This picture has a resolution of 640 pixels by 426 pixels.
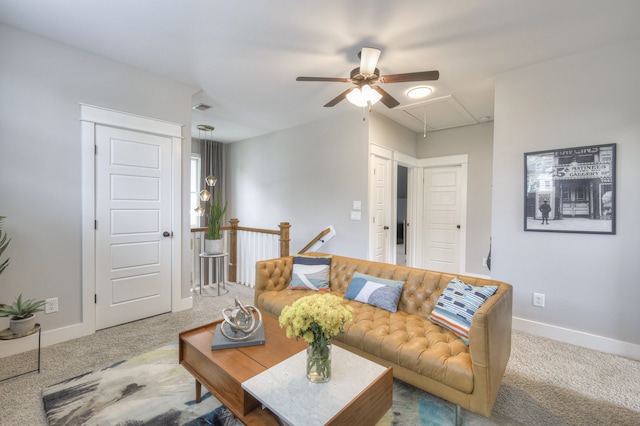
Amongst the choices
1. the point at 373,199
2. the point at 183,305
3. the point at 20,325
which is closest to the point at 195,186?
the point at 183,305

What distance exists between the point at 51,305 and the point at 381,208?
402 cm

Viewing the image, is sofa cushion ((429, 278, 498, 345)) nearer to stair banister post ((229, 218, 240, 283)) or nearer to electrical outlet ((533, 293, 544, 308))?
electrical outlet ((533, 293, 544, 308))

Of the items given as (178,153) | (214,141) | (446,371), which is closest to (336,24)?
(178,153)

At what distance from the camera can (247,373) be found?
146cm

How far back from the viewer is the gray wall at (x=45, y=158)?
2.40m

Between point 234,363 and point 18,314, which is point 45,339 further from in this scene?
point 234,363

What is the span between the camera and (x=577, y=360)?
242 cm

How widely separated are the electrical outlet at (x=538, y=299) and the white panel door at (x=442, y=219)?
6.71ft

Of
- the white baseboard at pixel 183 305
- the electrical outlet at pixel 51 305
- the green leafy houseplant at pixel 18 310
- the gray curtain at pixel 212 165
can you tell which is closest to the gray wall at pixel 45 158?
the electrical outlet at pixel 51 305

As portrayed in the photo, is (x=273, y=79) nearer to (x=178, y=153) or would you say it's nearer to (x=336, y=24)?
(x=336, y=24)

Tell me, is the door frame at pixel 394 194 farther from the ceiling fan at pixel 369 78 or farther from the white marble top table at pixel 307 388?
the white marble top table at pixel 307 388

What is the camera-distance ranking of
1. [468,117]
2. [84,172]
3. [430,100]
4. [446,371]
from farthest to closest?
[468,117] → [430,100] → [84,172] → [446,371]

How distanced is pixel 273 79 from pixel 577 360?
3913 mm

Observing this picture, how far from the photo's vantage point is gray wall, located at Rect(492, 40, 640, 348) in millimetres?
2486
